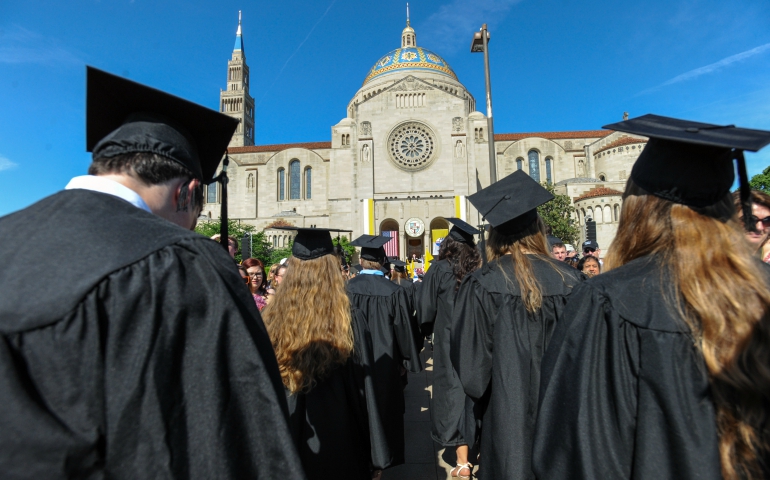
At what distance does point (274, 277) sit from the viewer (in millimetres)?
6148

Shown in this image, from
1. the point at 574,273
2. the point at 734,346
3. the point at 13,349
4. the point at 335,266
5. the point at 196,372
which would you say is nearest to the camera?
the point at 13,349

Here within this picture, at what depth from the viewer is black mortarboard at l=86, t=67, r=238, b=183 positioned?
1.18m

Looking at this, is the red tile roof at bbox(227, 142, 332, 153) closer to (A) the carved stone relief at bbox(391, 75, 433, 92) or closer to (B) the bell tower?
(A) the carved stone relief at bbox(391, 75, 433, 92)

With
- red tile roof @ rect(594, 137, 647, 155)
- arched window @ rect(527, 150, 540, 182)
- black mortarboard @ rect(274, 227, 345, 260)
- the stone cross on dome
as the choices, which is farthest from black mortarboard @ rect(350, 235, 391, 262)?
the stone cross on dome

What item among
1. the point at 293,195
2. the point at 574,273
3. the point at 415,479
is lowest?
the point at 415,479

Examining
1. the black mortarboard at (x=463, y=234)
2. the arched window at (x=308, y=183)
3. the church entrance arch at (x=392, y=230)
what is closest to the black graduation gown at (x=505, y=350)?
the black mortarboard at (x=463, y=234)

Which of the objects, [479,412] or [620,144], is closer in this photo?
[479,412]

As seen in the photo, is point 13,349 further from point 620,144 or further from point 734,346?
point 620,144

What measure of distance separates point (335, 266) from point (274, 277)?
361cm

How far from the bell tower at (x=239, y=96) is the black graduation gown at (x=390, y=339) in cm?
5543

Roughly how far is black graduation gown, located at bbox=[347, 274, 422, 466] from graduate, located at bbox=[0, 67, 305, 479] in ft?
7.79

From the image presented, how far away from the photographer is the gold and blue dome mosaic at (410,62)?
41.2 meters

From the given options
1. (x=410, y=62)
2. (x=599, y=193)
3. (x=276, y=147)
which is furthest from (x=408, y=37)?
(x=599, y=193)

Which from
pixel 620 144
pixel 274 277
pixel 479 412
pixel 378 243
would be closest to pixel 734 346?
pixel 479 412
